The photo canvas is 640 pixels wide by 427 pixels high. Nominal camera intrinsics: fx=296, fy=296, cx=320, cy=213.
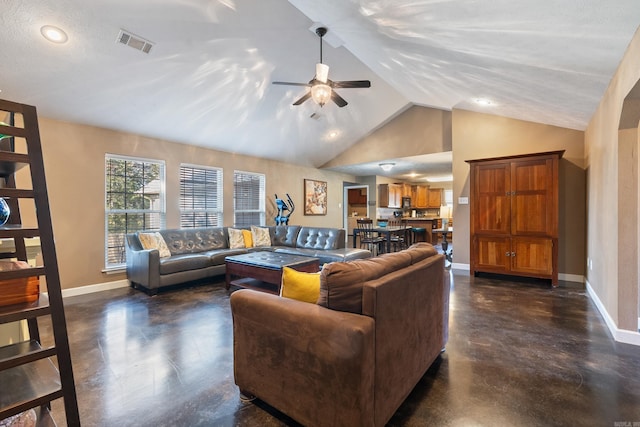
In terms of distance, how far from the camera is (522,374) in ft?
6.64

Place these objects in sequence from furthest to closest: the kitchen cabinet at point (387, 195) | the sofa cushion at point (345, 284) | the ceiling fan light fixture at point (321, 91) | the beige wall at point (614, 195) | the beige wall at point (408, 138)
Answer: the kitchen cabinet at point (387, 195)
the beige wall at point (408, 138)
the ceiling fan light fixture at point (321, 91)
the beige wall at point (614, 195)
the sofa cushion at point (345, 284)

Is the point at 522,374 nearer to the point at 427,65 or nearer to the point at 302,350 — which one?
the point at 302,350

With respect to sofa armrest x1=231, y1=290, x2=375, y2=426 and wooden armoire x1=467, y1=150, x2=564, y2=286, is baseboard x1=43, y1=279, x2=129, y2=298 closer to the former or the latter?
sofa armrest x1=231, y1=290, x2=375, y2=426

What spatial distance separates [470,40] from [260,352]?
2921 mm

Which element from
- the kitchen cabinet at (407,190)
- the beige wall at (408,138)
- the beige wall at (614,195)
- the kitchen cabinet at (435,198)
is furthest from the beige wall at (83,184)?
the kitchen cabinet at (435,198)

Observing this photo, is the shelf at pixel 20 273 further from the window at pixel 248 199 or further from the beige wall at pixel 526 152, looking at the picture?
the beige wall at pixel 526 152

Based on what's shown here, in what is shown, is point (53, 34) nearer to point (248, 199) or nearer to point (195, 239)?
point (195, 239)

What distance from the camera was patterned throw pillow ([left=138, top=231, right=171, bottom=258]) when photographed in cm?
430

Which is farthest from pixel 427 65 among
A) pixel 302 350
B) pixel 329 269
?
pixel 302 350

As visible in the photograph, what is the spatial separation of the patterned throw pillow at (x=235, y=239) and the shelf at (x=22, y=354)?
4181 mm

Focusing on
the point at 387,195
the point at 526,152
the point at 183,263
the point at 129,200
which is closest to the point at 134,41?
the point at 129,200

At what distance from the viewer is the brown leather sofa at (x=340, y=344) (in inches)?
51.2

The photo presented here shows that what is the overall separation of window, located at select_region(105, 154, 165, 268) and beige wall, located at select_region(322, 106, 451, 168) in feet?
14.8

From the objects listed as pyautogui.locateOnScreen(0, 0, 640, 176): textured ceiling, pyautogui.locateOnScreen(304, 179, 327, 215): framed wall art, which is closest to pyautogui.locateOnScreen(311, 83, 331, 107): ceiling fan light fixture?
pyautogui.locateOnScreen(0, 0, 640, 176): textured ceiling
